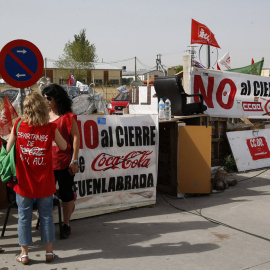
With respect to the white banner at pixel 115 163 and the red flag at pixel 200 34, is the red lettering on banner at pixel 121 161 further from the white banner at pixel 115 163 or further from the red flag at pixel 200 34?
the red flag at pixel 200 34

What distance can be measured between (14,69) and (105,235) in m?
2.72

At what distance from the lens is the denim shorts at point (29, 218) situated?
4348 mm

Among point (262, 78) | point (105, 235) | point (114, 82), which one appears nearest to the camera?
point (105, 235)

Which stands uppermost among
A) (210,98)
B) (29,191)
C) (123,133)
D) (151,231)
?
(210,98)

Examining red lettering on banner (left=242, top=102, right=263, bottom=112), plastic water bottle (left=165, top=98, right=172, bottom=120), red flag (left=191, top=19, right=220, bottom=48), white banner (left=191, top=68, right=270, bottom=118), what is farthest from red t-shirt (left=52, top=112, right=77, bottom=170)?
red flag (left=191, top=19, right=220, bottom=48)

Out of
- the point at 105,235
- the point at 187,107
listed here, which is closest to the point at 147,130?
the point at 187,107

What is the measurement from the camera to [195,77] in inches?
392

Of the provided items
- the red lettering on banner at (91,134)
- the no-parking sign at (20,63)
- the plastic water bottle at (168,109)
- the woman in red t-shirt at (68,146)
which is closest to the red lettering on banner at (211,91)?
the plastic water bottle at (168,109)

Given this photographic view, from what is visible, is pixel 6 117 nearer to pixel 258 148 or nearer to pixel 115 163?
pixel 115 163

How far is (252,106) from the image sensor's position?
450 inches

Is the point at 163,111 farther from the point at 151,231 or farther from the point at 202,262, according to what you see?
the point at 202,262

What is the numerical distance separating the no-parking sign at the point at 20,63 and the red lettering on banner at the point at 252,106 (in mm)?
6876

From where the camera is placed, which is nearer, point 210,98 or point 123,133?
point 123,133

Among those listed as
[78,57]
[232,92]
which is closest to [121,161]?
[232,92]
